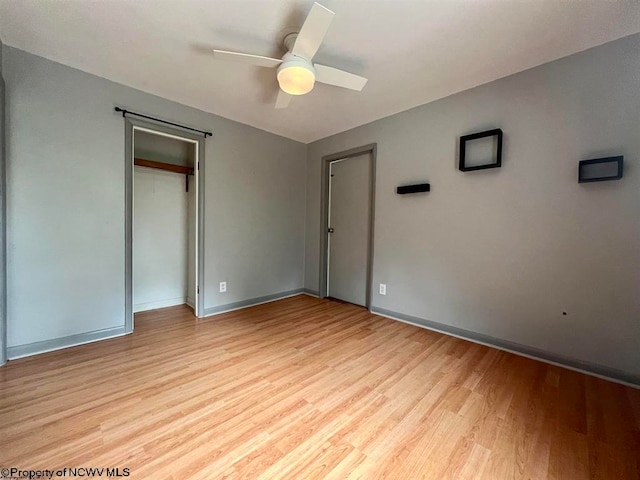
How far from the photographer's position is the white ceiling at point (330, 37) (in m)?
1.55

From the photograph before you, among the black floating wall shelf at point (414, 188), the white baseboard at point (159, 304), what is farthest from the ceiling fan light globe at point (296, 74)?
the white baseboard at point (159, 304)

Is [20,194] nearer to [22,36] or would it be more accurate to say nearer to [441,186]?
[22,36]

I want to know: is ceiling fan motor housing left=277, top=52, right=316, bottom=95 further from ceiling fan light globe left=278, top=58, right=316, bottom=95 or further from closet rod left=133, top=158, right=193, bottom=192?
closet rod left=133, top=158, right=193, bottom=192

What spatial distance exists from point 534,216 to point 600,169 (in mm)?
486

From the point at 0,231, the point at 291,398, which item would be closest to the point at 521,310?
the point at 291,398

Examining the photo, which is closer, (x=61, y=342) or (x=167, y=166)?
(x=61, y=342)

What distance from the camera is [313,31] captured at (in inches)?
59.7

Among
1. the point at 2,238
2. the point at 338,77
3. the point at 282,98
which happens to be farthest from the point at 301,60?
the point at 2,238

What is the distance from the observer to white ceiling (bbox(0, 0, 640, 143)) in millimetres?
1552

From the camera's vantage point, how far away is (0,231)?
6.09 feet

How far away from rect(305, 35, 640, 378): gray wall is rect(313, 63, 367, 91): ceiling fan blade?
3.70ft

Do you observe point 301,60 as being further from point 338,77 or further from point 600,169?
point 600,169

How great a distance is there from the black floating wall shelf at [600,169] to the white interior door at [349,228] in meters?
1.96

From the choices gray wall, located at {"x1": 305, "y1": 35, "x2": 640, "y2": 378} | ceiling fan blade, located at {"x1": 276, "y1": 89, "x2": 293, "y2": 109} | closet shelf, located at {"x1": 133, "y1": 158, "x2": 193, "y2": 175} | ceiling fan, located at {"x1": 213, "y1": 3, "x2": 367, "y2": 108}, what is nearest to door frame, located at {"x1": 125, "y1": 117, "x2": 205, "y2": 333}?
closet shelf, located at {"x1": 133, "y1": 158, "x2": 193, "y2": 175}
